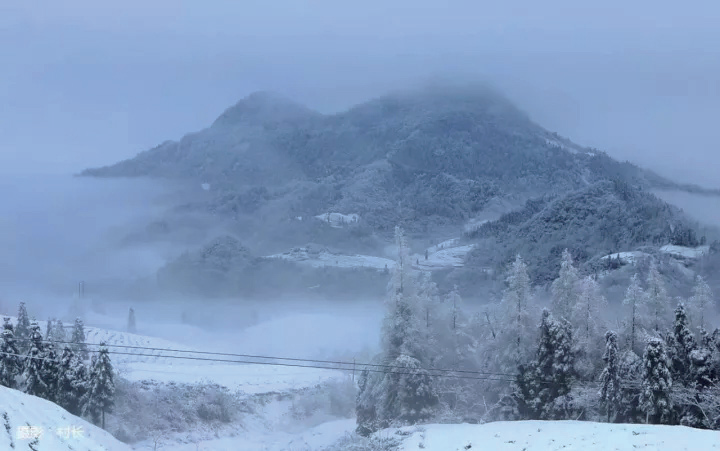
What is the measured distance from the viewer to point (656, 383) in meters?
32.1

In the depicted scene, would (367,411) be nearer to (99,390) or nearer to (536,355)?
(536,355)

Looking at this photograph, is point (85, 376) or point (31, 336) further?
point (85, 376)

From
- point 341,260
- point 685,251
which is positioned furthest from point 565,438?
point 341,260

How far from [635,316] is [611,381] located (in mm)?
5425

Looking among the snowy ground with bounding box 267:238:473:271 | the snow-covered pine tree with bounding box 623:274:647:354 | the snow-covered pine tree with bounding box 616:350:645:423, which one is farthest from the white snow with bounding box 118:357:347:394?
the snowy ground with bounding box 267:238:473:271

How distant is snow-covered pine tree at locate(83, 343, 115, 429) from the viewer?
4100cm

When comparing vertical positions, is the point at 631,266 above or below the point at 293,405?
above

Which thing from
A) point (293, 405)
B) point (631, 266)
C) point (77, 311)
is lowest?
point (293, 405)

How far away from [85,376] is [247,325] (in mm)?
101923

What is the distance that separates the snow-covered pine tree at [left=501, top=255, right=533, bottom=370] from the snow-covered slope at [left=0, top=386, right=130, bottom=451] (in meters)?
25.9

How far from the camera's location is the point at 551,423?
22938 mm

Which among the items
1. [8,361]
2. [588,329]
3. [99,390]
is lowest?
[99,390]

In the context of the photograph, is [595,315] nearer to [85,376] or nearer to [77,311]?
[85,376]

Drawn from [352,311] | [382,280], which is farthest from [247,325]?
[382,280]
